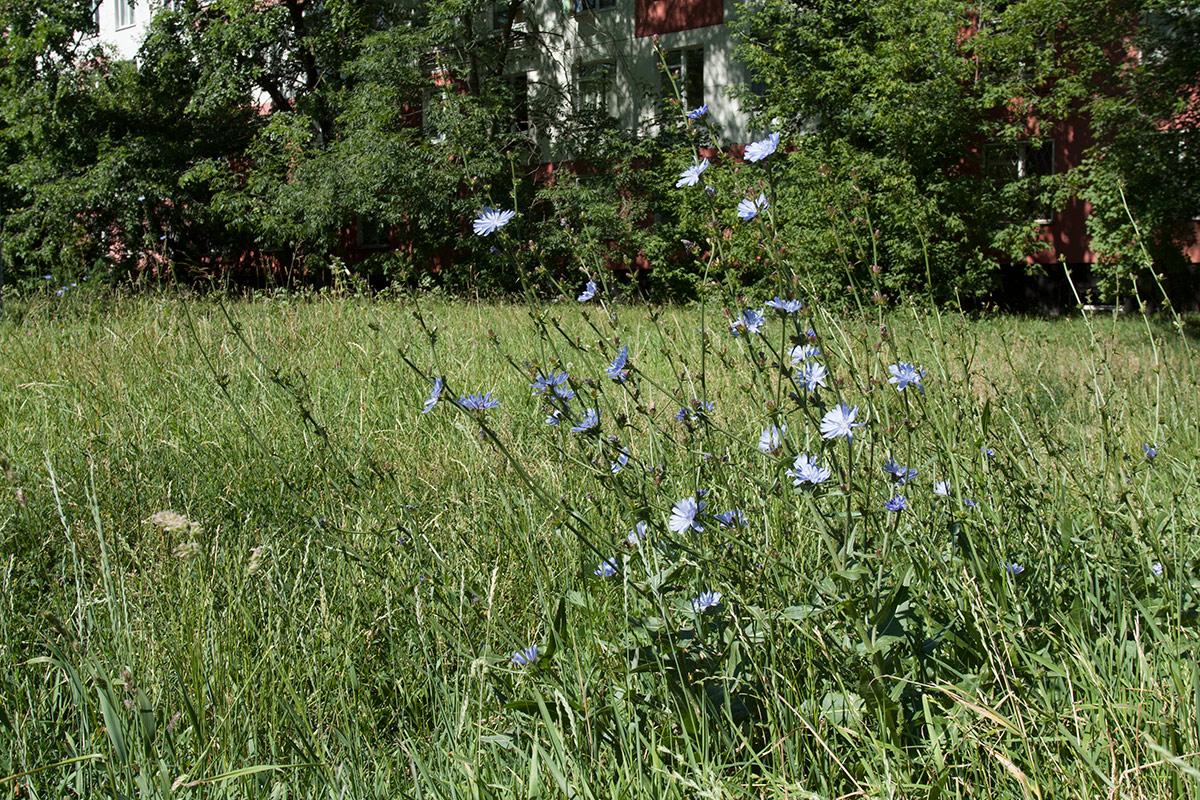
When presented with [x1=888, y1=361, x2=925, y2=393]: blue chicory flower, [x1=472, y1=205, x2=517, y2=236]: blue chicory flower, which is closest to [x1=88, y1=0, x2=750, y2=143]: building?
[x1=472, y1=205, x2=517, y2=236]: blue chicory flower

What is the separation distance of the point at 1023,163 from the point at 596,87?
27.9ft

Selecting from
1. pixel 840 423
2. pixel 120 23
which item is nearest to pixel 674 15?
pixel 840 423

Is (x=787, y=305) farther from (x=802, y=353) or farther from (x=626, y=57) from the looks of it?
(x=626, y=57)

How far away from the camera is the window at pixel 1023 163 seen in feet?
50.8

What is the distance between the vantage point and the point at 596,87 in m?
18.0

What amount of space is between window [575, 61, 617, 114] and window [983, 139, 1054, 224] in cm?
750

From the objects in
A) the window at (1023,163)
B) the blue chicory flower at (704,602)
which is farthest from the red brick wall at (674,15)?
the blue chicory flower at (704,602)

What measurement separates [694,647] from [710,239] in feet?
2.40

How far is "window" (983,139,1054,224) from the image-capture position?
15484 mm

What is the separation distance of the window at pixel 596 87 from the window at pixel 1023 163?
7.50 m

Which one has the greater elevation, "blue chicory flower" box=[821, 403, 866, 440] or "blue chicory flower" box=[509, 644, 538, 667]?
"blue chicory flower" box=[821, 403, 866, 440]

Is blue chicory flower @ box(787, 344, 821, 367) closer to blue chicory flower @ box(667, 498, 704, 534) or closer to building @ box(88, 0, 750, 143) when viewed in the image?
blue chicory flower @ box(667, 498, 704, 534)

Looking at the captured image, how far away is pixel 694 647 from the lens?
142 centimetres

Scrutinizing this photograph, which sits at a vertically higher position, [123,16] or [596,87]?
[123,16]
